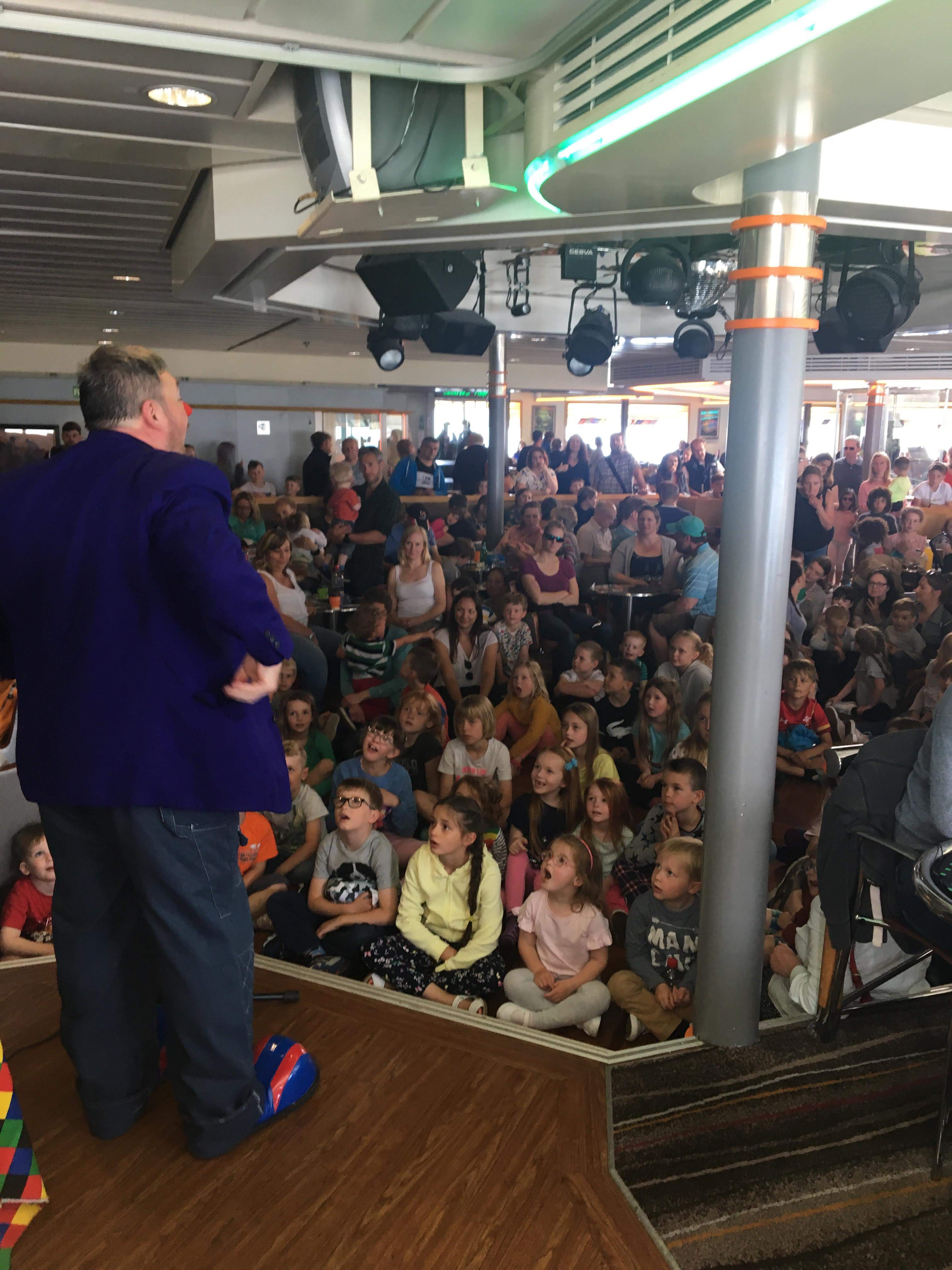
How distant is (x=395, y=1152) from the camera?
1916 mm

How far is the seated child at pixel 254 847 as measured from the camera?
338 centimetres

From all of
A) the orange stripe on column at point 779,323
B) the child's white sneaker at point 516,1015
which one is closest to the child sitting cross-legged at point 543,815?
the child's white sneaker at point 516,1015

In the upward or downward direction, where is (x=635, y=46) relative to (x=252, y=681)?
upward

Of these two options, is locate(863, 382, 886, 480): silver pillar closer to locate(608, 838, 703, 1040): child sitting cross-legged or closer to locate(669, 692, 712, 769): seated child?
locate(669, 692, 712, 769): seated child

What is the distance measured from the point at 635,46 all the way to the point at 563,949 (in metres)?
2.33

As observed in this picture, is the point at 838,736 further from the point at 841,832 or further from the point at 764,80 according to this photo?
the point at 764,80

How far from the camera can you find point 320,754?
4.24 meters

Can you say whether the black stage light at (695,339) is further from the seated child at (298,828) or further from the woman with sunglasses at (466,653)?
the seated child at (298,828)

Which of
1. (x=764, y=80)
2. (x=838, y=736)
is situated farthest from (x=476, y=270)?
(x=764, y=80)

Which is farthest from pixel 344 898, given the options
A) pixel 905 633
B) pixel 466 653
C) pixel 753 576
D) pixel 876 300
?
pixel 876 300

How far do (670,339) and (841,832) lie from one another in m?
8.96

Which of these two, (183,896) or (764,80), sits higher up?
(764,80)

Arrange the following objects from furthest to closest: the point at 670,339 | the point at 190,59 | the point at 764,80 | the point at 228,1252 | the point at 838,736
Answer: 1. the point at 670,339
2. the point at 838,736
3. the point at 190,59
4. the point at 228,1252
5. the point at 764,80

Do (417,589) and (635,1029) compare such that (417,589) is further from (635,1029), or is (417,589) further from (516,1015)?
(635,1029)
